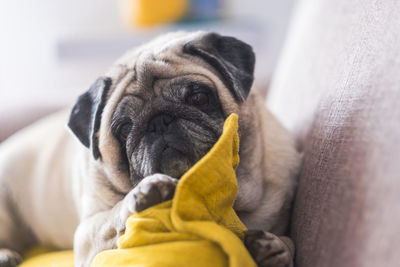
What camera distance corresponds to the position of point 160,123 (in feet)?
5.56

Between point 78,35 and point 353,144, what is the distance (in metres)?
5.38

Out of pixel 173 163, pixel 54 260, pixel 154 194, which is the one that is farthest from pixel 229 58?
pixel 54 260

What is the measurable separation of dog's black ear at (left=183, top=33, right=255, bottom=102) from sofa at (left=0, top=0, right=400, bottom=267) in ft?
1.01

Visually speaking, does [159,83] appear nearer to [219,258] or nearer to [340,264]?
[219,258]

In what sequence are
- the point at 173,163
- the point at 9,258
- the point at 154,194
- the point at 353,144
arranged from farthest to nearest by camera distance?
the point at 9,258 < the point at 173,163 < the point at 154,194 < the point at 353,144

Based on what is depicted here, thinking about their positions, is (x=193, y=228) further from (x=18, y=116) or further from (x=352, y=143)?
(x=18, y=116)

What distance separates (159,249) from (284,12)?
539 cm

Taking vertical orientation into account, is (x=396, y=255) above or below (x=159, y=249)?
above

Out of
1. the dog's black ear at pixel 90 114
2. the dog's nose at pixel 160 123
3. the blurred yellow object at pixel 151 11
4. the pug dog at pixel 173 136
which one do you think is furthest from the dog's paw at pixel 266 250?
the blurred yellow object at pixel 151 11

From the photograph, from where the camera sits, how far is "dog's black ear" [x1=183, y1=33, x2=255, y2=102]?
71.8 inches

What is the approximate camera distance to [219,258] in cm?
125

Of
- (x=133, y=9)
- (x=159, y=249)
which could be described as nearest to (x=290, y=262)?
(x=159, y=249)

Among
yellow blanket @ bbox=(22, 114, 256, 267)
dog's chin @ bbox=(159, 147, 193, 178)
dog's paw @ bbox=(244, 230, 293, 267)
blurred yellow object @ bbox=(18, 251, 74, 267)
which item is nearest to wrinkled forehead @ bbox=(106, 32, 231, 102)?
dog's chin @ bbox=(159, 147, 193, 178)

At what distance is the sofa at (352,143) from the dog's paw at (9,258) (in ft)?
4.16
